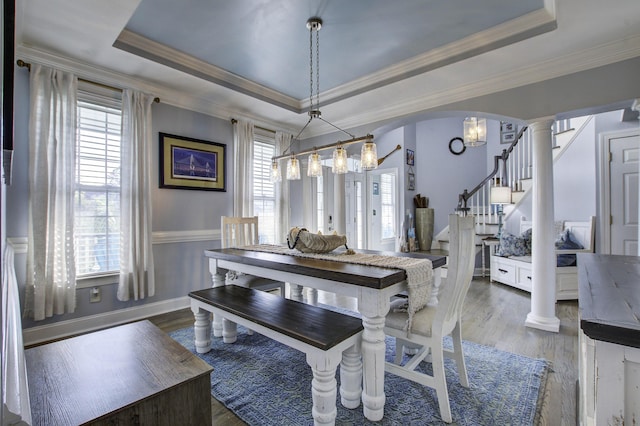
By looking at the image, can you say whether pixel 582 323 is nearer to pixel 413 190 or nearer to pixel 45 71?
pixel 45 71

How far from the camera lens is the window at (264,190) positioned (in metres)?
4.06

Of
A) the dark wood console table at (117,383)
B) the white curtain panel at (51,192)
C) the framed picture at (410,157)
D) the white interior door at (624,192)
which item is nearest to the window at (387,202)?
the framed picture at (410,157)

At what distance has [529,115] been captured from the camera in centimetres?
270

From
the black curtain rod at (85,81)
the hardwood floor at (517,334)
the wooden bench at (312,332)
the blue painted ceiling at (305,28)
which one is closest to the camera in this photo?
the wooden bench at (312,332)

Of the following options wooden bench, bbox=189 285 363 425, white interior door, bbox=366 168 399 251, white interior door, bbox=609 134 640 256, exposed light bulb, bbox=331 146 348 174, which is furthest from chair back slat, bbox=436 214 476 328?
white interior door, bbox=366 168 399 251

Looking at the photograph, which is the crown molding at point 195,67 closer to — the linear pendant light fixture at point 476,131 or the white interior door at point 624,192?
the linear pendant light fixture at point 476,131

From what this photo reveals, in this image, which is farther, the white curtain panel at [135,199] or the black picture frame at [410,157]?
the black picture frame at [410,157]

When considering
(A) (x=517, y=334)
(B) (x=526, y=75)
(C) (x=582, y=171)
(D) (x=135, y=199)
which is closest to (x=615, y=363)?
(A) (x=517, y=334)

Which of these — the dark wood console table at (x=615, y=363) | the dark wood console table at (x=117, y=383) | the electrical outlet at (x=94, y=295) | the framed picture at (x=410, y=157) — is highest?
the framed picture at (x=410, y=157)

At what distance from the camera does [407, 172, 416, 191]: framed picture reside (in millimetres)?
6164

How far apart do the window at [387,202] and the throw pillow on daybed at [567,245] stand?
9.89 ft

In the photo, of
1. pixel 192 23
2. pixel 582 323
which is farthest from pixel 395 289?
pixel 192 23

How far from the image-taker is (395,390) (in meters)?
1.84

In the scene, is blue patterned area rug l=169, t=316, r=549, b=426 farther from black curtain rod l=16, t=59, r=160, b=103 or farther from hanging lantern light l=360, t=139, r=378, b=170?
black curtain rod l=16, t=59, r=160, b=103
